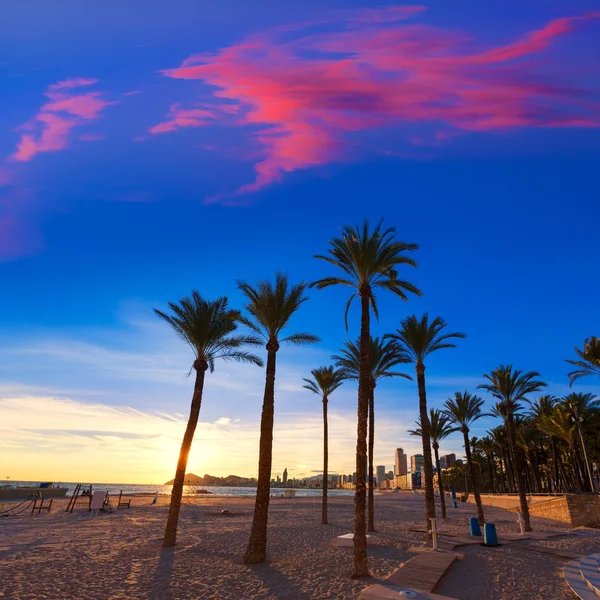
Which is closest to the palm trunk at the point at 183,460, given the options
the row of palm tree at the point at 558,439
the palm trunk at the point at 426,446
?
the palm trunk at the point at 426,446

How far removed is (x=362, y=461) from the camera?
1305cm

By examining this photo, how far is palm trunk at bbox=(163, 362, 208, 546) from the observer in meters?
17.8

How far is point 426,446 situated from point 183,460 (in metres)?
13.2

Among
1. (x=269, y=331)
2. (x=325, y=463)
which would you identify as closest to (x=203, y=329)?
(x=269, y=331)

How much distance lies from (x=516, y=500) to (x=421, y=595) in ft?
153

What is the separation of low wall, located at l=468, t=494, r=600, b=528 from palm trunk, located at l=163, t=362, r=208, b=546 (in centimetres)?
2902

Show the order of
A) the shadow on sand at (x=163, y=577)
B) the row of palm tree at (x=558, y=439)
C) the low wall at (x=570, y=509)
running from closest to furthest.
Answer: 1. the shadow on sand at (x=163, y=577)
2. the low wall at (x=570, y=509)
3. the row of palm tree at (x=558, y=439)

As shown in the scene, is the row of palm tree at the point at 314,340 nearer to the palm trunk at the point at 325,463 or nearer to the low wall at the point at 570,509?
the palm trunk at the point at 325,463

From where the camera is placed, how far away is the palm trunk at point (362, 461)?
12.3m

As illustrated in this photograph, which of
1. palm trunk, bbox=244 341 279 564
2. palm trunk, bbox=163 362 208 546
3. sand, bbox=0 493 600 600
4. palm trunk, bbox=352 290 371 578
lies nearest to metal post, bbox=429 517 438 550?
sand, bbox=0 493 600 600

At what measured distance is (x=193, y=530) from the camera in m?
23.6

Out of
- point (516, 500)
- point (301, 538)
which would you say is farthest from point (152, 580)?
point (516, 500)

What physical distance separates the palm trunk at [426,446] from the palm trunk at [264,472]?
957 cm

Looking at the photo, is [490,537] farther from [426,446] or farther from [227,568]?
[227,568]
